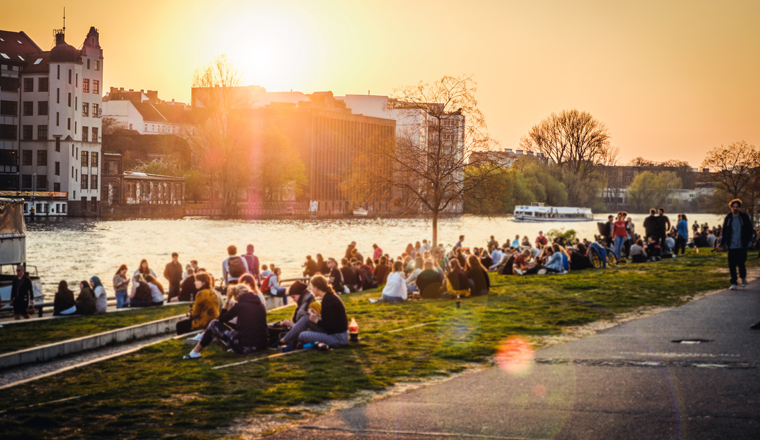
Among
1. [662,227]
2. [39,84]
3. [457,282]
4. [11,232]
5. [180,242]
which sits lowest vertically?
[180,242]

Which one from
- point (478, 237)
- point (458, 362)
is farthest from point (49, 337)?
point (478, 237)

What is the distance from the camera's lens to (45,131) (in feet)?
354

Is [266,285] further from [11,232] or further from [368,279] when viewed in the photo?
[11,232]

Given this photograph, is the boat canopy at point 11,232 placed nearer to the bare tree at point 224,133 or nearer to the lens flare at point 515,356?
the lens flare at point 515,356

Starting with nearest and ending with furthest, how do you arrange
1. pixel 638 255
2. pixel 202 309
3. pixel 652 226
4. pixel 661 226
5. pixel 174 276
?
pixel 202 309, pixel 174 276, pixel 638 255, pixel 661 226, pixel 652 226

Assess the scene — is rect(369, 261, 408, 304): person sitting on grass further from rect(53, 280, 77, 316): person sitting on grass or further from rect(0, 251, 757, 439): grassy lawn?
rect(53, 280, 77, 316): person sitting on grass

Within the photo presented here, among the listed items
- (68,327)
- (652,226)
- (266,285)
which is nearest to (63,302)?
(68,327)

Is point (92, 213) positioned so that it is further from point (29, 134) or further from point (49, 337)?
point (49, 337)

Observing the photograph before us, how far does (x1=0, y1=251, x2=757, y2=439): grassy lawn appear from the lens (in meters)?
8.02

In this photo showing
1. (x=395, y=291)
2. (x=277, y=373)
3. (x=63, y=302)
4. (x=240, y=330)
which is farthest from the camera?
(x=395, y=291)

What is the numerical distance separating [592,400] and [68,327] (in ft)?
39.0

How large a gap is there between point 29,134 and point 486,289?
105 meters

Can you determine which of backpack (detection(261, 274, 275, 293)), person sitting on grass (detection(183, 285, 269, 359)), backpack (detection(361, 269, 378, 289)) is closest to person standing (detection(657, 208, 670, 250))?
backpack (detection(361, 269, 378, 289))

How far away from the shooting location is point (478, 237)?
278ft
